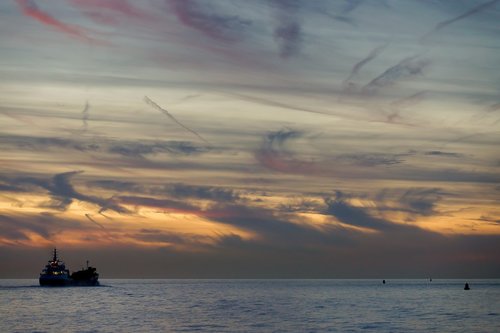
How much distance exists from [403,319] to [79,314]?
195 feet

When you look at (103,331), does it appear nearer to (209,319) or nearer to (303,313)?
(209,319)

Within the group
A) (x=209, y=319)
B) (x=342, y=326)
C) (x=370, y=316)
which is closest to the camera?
(x=342, y=326)

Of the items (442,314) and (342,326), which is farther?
(442,314)

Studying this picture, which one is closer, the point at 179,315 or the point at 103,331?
the point at 103,331

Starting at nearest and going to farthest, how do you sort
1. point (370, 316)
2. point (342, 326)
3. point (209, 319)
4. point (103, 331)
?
point (103, 331) → point (342, 326) → point (209, 319) → point (370, 316)

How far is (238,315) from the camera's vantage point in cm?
13488

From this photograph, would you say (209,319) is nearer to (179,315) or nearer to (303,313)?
(179,315)

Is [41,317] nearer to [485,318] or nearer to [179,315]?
[179,315]

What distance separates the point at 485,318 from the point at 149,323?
5958cm

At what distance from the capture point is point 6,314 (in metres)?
138

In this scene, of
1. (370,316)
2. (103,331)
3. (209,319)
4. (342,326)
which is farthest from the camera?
(370,316)

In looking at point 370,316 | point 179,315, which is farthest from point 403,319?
point 179,315

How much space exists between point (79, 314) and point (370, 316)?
177 ft

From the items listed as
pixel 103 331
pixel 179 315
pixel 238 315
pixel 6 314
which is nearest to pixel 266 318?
pixel 238 315
